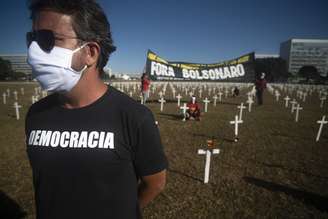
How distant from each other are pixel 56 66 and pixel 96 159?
69 cm

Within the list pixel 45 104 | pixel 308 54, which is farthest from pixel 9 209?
pixel 308 54

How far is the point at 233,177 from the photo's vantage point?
574 cm

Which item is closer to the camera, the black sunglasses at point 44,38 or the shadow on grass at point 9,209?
the black sunglasses at point 44,38

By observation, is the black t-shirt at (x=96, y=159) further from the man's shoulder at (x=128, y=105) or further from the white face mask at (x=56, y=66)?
the white face mask at (x=56, y=66)

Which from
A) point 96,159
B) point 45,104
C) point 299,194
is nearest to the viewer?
point 96,159

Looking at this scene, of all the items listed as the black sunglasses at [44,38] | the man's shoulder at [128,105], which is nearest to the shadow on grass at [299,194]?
the man's shoulder at [128,105]

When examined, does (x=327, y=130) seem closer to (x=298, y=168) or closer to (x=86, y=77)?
(x=298, y=168)

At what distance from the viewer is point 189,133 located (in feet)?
32.3

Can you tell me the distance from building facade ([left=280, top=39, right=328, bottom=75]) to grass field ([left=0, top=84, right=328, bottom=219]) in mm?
160756

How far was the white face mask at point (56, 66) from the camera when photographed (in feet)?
5.25

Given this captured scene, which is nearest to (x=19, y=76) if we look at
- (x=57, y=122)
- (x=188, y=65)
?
(x=188, y=65)

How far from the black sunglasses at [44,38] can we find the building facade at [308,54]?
553ft

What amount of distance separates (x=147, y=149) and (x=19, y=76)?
102 m

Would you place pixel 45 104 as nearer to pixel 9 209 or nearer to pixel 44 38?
pixel 44 38
